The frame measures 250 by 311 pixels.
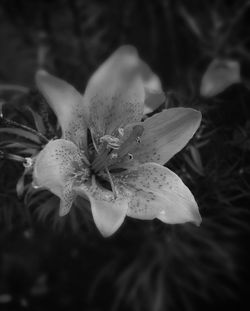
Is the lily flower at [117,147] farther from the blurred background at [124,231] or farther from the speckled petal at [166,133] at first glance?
the blurred background at [124,231]

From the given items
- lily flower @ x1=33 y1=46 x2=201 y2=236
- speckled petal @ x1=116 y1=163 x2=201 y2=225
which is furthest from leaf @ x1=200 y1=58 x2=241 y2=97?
speckled petal @ x1=116 y1=163 x2=201 y2=225

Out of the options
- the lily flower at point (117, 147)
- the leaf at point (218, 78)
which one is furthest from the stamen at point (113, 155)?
the leaf at point (218, 78)

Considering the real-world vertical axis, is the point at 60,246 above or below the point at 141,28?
below

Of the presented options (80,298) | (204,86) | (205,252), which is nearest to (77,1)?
(204,86)

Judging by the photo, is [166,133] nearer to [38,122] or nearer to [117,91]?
[117,91]

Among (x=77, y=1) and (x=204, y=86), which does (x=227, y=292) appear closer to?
(x=204, y=86)

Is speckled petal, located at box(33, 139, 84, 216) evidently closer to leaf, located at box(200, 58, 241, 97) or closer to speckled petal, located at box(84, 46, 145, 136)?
speckled petal, located at box(84, 46, 145, 136)

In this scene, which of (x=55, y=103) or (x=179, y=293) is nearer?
(x=55, y=103)
